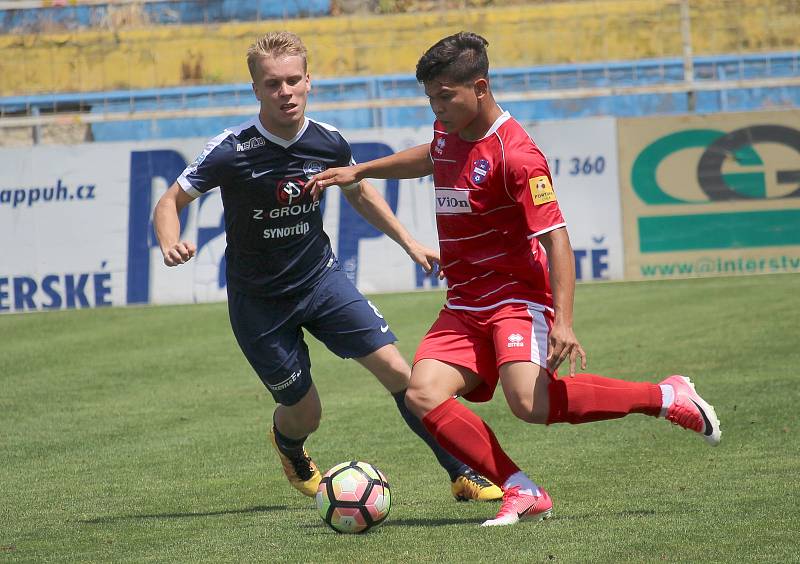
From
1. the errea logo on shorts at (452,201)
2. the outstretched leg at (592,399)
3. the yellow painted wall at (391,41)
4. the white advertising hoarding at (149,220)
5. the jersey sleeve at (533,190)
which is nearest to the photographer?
the jersey sleeve at (533,190)

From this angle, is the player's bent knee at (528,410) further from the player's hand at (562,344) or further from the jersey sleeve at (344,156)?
the jersey sleeve at (344,156)

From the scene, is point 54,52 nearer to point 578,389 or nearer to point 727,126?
point 727,126

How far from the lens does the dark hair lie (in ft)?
17.1

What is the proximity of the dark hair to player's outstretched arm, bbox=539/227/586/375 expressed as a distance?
2.48 ft

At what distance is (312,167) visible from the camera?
20.3ft

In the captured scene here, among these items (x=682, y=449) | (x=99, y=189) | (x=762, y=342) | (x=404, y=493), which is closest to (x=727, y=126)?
(x=762, y=342)

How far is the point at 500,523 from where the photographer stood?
5133 mm

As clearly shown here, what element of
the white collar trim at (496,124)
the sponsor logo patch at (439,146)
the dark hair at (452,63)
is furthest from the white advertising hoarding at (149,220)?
the dark hair at (452,63)

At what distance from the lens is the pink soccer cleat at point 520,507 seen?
5.12 meters

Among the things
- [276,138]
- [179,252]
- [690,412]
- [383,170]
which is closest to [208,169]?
[276,138]

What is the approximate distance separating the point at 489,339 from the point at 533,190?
0.73 meters

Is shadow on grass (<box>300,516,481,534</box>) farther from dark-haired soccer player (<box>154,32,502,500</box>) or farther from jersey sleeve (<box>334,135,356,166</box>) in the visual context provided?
jersey sleeve (<box>334,135,356,166</box>)

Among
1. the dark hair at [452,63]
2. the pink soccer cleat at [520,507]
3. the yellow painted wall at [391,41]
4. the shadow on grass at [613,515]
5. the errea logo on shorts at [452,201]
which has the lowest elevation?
the shadow on grass at [613,515]

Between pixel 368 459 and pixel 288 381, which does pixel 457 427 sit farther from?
pixel 368 459
